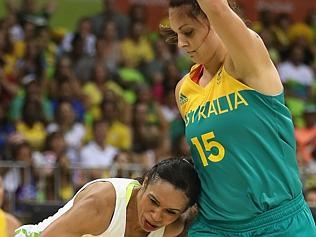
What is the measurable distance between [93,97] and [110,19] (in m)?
1.48

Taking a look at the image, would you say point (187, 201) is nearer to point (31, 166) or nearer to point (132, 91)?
point (31, 166)

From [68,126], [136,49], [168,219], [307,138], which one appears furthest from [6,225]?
[136,49]

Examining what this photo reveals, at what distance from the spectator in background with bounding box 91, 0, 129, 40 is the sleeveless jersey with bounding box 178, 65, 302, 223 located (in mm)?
7229

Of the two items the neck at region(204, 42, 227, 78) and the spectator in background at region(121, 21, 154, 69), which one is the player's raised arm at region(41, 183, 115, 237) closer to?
the neck at region(204, 42, 227, 78)

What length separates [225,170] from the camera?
360 cm

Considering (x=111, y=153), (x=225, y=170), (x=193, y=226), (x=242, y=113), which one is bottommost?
(x=111, y=153)

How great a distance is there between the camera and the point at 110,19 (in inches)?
428

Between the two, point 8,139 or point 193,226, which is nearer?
point 193,226

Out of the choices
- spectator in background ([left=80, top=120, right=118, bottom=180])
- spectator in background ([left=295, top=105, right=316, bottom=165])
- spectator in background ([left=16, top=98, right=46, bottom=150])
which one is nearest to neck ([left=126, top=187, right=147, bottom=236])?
spectator in background ([left=80, top=120, right=118, bottom=180])

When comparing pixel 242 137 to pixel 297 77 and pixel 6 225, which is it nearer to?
pixel 6 225

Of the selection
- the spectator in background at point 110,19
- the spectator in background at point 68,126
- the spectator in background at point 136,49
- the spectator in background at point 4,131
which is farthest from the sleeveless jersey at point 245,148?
the spectator in background at point 110,19

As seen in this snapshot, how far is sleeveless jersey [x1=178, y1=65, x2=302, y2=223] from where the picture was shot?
11.7 ft

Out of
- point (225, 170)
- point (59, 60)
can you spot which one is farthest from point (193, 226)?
point (59, 60)

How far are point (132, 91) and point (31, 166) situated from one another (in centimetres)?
233
